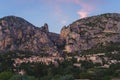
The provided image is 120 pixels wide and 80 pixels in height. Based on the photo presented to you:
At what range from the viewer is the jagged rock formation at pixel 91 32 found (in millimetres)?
164625

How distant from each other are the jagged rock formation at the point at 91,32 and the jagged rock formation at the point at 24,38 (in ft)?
26.6

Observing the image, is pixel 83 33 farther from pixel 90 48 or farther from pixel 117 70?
pixel 117 70

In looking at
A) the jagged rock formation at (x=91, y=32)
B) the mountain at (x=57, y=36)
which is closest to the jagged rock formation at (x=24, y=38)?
the mountain at (x=57, y=36)

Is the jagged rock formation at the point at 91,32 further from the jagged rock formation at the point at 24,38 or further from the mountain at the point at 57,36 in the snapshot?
the jagged rock formation at the point at 24,38

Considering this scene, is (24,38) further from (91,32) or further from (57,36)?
(91,32)

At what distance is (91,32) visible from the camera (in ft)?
572

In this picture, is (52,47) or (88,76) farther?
(52,47)

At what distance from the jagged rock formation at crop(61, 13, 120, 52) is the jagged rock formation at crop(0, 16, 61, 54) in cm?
811

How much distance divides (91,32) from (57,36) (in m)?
18.0

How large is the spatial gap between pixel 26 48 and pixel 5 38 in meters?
10.1

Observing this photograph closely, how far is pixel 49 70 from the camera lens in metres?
91.7

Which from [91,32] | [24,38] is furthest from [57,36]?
[24,38]

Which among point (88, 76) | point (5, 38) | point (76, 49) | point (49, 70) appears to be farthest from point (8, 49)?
point (88, 76)

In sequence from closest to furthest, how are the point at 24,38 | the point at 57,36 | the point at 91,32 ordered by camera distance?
the point at 24,38 → the point at 91,32 → the point at 57,36
